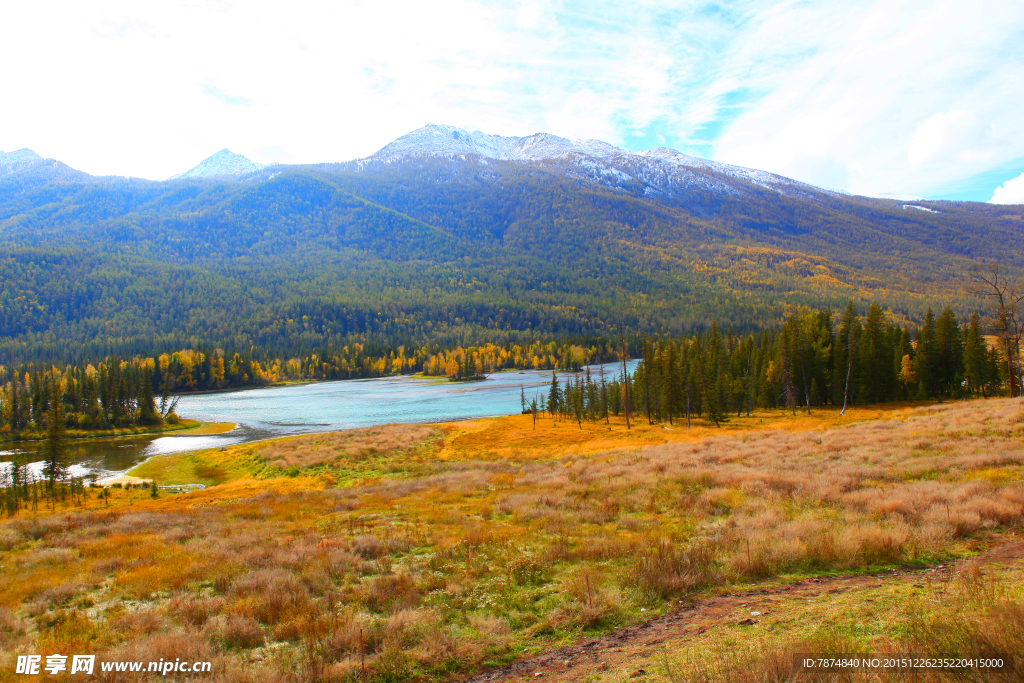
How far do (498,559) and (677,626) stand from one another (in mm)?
4338

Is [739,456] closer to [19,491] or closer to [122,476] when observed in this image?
[19,491]

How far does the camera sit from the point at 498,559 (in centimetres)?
991

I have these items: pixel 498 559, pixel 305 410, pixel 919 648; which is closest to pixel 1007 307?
pixel 919 648

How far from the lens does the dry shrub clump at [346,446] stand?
127ft

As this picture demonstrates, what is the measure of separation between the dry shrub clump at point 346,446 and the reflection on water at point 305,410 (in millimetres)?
15174

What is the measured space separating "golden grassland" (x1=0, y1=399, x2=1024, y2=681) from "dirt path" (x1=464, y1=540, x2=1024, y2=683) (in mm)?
268

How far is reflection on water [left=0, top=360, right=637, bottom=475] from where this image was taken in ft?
182

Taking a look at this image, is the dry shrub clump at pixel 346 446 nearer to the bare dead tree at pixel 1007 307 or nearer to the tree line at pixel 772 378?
the tree line at pixel 772 378

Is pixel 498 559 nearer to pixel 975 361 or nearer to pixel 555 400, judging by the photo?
pixel 975 361

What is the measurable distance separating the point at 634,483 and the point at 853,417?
114ft

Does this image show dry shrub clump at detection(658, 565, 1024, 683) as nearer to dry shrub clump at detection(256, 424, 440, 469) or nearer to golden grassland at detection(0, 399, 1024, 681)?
golden grassland at detection(0, 399, 1024, 681)

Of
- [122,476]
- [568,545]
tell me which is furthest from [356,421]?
[568,545]

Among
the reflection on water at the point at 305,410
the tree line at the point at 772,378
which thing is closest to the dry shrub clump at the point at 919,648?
the tree line at the point at 772,378

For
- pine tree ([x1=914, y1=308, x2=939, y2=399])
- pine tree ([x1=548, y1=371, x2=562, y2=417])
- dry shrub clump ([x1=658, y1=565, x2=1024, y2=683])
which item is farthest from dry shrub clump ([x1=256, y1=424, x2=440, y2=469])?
pine tree ([x1=914, y1=308, x2=939, y2=399])
